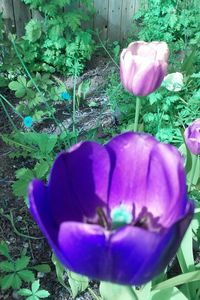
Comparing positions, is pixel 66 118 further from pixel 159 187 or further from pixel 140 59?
pixel 159 187

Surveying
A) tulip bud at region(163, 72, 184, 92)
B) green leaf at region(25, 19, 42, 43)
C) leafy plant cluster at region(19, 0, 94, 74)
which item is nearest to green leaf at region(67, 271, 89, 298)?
tulip bud at region(163, 72, 184, 92)

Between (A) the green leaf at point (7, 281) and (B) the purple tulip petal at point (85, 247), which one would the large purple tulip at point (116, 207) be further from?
(A) the green leaf at point (7, 281)

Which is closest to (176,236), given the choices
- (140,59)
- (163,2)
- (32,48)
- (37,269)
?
(140,59)

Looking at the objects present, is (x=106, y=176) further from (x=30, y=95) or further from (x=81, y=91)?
(x=81, y=91)


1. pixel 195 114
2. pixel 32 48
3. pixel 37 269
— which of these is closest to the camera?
pixel 37 269

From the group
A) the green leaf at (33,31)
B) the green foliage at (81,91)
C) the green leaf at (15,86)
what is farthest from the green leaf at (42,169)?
the green leaf at (33,31)

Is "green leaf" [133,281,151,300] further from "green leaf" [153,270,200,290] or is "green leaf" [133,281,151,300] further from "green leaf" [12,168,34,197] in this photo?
"green leaf" [12,168,34,197]

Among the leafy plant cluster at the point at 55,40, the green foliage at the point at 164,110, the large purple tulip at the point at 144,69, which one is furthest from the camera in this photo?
the leafy plant cluster at the point at 55,40
